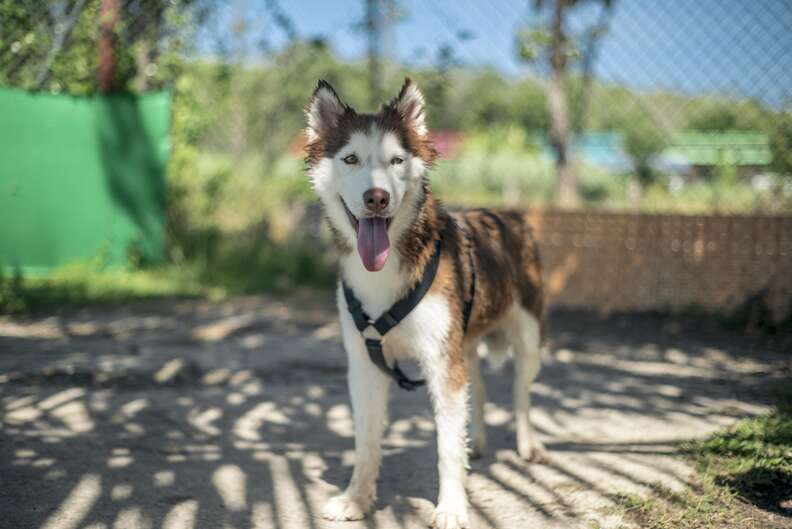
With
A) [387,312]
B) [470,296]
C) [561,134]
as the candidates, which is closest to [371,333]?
[387,312]

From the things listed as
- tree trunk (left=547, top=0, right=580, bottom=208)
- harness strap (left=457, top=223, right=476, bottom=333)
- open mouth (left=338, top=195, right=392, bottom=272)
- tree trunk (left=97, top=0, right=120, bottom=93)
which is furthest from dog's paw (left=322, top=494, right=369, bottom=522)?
tree trunk (left=97, top=0, right=120, bottom=93)

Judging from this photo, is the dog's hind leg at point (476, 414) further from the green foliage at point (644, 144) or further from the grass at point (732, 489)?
the green foliage at point (644, 144)

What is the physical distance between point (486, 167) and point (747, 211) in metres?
20.7

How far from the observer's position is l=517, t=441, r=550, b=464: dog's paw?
387cm

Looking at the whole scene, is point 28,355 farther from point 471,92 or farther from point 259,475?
point 471,92

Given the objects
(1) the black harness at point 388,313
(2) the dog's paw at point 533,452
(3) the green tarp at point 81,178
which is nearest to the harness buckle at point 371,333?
(1) the black harness at point 388,313

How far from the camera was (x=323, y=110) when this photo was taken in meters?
3.29

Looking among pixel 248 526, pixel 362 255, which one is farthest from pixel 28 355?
pixel 362 255

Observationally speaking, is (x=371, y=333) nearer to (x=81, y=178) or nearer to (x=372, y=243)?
(x=372, y=243)

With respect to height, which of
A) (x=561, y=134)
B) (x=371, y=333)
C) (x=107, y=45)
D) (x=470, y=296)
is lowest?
(x=371, y=333)

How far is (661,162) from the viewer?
8.54 m

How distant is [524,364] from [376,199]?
5.01 ft

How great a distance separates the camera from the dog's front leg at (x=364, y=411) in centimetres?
327

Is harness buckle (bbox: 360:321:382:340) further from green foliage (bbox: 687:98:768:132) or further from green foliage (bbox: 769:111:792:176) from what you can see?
green foliage (bbox: 687:98:768:132)
